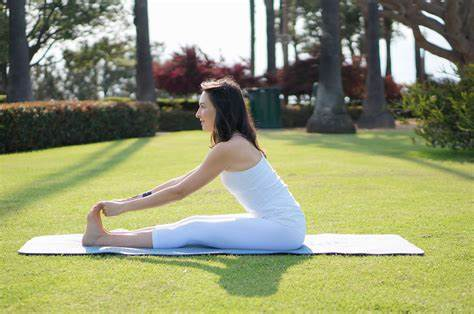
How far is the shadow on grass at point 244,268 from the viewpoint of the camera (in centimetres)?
414

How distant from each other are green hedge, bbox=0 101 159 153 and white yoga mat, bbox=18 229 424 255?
11.8m

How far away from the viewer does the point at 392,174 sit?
35.5ft

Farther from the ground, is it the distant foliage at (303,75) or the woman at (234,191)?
the distant foliage at (303,75)

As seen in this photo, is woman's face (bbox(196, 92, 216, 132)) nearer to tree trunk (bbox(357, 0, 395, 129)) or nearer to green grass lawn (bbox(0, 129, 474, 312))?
green grass lawn (bbox(0, 129, 474, 312))

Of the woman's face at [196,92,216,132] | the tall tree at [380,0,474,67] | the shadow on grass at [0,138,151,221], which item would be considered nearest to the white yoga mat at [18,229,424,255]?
the woman's face at [196,92,216,132]

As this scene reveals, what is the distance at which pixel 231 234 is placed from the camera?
5117 mm

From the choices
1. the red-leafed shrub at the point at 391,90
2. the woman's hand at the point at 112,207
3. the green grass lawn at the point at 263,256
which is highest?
the red-leafed shrub at the point at 391,90

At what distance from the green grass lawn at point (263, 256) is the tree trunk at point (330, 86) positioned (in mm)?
10592

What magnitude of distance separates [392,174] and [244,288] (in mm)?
7144

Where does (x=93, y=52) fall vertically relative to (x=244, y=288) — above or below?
above

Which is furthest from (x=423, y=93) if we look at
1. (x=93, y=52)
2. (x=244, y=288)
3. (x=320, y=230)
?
(x=93, y=52)

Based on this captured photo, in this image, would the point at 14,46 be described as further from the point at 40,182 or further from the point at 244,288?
the point at 244,288

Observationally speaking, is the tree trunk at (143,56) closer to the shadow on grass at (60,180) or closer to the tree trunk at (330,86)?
the tree trunk at (330,86)

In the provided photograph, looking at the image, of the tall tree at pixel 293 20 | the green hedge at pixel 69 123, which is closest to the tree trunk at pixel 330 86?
the green hedge at pixel 69 123
